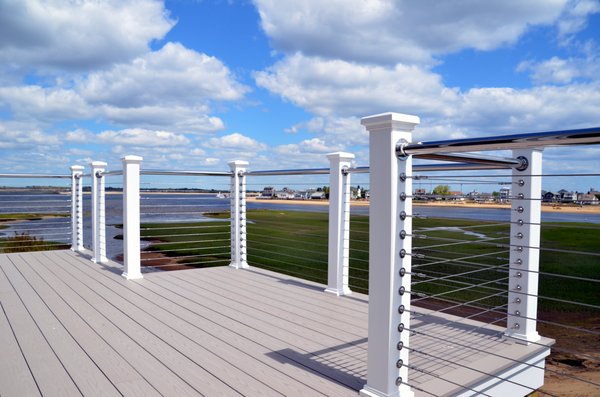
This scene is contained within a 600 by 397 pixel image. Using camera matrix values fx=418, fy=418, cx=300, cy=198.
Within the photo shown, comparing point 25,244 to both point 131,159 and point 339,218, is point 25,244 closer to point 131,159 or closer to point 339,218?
point 131,159

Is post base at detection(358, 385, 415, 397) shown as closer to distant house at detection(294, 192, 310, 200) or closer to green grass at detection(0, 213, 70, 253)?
distant house at detection(294, 192, 310, 200)

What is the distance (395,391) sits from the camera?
67.1 inches

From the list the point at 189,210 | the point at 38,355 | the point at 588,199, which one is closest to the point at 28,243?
the point at 189,210

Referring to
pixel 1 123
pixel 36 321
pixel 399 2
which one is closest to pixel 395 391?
pixel 36 321

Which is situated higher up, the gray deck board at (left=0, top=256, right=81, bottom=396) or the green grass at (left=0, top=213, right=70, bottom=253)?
the gray deck board at (left=0, top=256, right=81, bottom=396)

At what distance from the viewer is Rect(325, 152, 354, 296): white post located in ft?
11.9

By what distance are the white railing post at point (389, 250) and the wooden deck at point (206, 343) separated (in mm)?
146

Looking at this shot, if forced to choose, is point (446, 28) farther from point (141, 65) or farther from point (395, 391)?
point (141, 65)

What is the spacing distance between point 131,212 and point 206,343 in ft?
7.88

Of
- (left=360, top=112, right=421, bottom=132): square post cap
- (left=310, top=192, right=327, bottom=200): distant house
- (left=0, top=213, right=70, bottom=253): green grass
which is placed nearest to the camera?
(left=360, top=112, right=421, bottom=132): square post cap

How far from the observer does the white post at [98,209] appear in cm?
514

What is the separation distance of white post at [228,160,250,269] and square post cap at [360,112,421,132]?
10.9ft

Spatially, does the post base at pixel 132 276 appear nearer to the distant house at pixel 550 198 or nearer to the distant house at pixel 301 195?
the distant house at pixel 301 195

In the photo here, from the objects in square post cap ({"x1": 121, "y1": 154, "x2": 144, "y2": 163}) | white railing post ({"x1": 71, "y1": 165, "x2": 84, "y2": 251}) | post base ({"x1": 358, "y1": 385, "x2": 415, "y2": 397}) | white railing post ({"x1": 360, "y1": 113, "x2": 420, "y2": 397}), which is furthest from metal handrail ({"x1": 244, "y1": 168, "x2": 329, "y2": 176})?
white railing post ({"x1": 71, "y1": 165, "x2": 84, "y2": 251})
